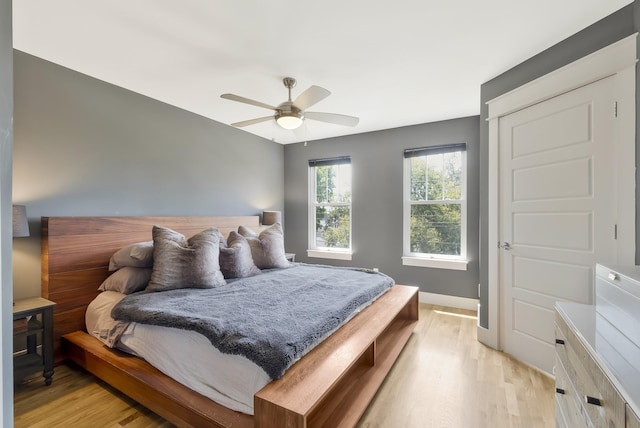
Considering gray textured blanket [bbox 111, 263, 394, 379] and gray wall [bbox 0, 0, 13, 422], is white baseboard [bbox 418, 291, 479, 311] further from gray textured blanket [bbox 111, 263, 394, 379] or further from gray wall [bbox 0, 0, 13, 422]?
gray wall [bbox 0, 0, 13, 422]

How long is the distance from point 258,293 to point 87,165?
77.7 inches

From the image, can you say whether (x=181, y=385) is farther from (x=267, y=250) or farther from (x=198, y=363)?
(x=267, y=250)

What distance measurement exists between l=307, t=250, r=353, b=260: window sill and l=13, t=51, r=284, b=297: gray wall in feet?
5.00

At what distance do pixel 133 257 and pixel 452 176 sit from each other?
3766mm

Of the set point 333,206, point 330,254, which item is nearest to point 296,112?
point 333,206

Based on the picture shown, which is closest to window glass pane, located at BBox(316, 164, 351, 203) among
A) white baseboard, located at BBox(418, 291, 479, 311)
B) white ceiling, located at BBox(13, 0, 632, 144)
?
white ceiling, located at BBox(13, 0, 632, 144)

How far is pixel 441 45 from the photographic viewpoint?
6.81 ft

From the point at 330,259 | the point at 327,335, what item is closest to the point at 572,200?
the point at 327,335

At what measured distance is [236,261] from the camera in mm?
2693

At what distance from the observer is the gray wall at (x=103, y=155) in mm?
2146

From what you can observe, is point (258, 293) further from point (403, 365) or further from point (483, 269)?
point (483, 269)

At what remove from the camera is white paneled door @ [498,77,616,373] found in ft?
5.94

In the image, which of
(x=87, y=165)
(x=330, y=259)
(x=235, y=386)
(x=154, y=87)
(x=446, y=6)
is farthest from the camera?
(x=330, y=259)

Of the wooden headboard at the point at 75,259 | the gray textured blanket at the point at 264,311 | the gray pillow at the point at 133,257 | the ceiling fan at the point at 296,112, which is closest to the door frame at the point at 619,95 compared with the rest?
the ceiling fan at the point at 296,112
